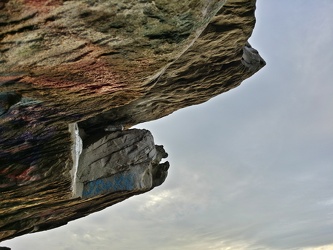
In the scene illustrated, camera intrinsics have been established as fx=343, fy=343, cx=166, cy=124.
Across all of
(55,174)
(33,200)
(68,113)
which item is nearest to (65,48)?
(68,113)

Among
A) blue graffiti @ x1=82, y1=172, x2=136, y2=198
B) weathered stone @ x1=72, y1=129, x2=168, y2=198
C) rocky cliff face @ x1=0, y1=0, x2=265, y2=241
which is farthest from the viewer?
blue graffiti @ x1=82, y1=172, x2=136, y2=198

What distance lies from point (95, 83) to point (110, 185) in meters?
12.9

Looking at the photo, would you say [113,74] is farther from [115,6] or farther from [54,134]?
[54,134]

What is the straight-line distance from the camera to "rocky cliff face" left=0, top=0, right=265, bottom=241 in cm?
702

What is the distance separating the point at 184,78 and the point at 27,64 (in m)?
10.1

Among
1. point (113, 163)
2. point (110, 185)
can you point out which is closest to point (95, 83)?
point (113, 163)

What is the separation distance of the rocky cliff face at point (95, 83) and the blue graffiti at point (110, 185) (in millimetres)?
63

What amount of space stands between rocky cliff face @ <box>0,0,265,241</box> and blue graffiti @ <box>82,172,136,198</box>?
6 centimetres

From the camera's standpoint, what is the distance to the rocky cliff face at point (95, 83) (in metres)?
7.02

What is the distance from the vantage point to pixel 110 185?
2186 cm

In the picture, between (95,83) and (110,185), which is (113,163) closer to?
(110,185)

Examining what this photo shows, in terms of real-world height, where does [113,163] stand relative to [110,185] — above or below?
above

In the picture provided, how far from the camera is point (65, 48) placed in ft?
25.5

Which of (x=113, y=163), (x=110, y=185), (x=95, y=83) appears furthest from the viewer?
(x=110, y=185)
